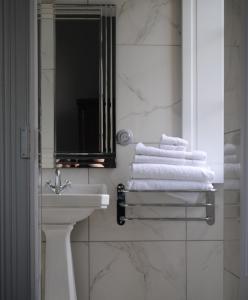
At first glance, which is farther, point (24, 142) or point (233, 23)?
point (233, 23)

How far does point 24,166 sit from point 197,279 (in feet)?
6.18

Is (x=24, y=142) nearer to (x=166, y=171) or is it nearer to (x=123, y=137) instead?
(x=166, y=171)

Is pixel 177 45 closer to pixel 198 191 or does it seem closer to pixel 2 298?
pixel 198 191

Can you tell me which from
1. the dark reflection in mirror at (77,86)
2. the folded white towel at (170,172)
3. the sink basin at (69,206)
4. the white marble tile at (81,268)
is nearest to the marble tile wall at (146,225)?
the white marble tile at (81,268)

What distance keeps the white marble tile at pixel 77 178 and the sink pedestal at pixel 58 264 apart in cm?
29

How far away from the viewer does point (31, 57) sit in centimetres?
89

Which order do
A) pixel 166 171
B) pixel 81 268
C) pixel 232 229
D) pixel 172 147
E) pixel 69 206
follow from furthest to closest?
pixel 81 268 < pixel 172 147 < pixel 166 171 < pixel 69 206 < pixel 232 229

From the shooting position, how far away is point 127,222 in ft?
8.26

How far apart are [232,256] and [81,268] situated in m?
1.38

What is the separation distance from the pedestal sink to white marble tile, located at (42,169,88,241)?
0.28 m

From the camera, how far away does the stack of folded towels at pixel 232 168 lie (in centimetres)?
125

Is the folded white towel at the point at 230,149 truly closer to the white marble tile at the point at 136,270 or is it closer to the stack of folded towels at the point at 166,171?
the stack of folded towels at the point at 166,171

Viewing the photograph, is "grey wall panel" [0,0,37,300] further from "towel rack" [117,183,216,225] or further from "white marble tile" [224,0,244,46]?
"towel rack" [117,183,216,225]

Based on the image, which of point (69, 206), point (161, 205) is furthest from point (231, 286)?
point (161, 205)
